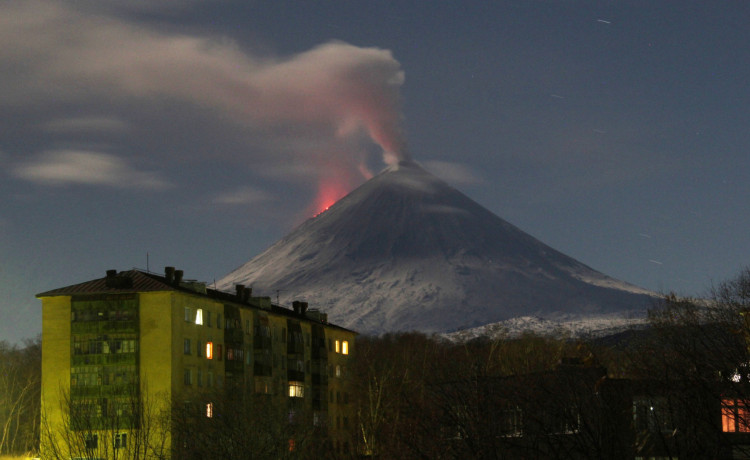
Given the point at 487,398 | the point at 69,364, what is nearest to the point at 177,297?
the point at 69,364

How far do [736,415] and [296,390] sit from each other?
73600 millimetres

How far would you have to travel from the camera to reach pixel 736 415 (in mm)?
46688

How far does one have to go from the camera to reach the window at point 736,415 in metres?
47.0

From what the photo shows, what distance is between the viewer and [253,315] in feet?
363

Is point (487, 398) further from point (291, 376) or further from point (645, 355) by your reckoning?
point (291, 376)

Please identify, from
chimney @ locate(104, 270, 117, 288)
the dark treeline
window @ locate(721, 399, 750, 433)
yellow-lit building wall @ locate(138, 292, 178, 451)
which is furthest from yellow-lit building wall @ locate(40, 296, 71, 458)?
window @ locate(721, 399, 750, 433)

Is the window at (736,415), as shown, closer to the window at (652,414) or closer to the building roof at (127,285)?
the window at (652,414)

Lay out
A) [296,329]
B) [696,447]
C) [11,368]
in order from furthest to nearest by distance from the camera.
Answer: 1. [11,368]
2. [296,329]
3. [696,447]

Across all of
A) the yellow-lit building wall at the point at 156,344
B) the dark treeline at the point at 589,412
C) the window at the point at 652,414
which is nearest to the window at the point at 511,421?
the dark treeline at the point at 589,412

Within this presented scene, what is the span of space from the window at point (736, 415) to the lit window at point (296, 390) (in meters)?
61.2

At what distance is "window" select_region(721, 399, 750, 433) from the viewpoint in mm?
47019

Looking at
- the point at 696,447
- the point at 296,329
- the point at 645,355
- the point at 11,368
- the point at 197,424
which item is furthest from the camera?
the point at 11,368

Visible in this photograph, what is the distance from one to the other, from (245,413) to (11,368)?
70.2 metres

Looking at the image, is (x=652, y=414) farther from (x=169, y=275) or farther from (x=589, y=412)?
(x=169, y=275)
